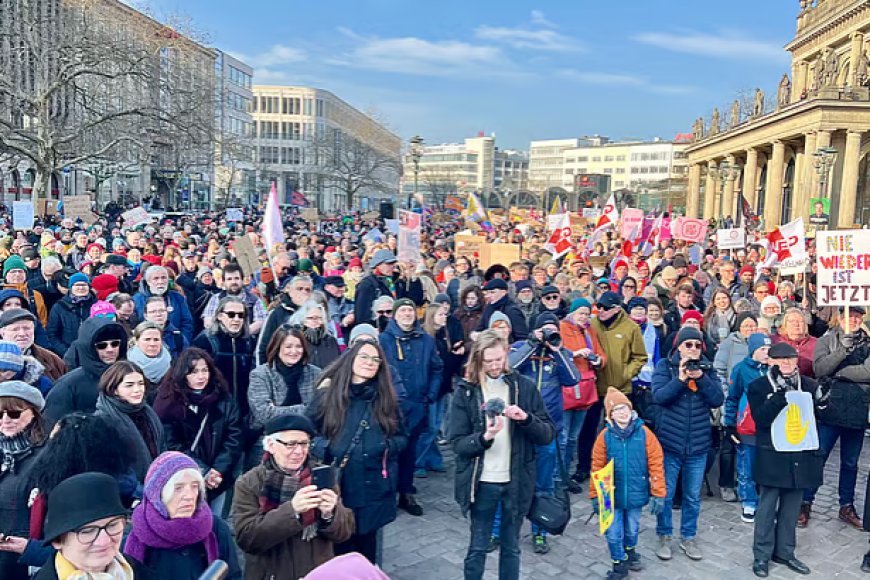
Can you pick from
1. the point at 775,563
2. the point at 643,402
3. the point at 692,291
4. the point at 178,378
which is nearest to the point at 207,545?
the point at 178,378

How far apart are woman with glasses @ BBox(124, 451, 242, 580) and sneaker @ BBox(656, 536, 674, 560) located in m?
3.90

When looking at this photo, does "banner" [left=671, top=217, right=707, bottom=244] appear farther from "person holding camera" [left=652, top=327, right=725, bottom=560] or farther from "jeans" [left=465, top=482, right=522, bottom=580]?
"jeans" [left=465, top=482, right=522, bottom=580]

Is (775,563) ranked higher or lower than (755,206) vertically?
lower

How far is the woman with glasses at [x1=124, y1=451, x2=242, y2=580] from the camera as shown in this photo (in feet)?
9.62

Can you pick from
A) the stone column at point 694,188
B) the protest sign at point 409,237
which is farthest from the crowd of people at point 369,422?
the stone column at point 694,188

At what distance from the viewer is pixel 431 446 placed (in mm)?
7629

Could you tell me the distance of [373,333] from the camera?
5422mm

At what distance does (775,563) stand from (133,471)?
4.72m

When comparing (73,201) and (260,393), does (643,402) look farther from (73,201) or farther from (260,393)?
(73,201)

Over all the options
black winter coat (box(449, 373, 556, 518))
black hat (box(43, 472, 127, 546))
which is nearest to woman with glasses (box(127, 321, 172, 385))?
black winter coat (box(449, 373, 556, 518))

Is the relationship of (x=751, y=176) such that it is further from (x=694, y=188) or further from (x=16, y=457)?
(x=16, y=457)

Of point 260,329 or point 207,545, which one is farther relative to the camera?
point 260,329

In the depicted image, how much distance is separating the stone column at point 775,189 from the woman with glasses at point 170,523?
41.3 meters

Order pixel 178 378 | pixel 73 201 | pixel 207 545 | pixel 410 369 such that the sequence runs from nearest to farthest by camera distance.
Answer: pixel 207 545 → pixel 178 378 → pixel 410 369 → pixel 73 201
